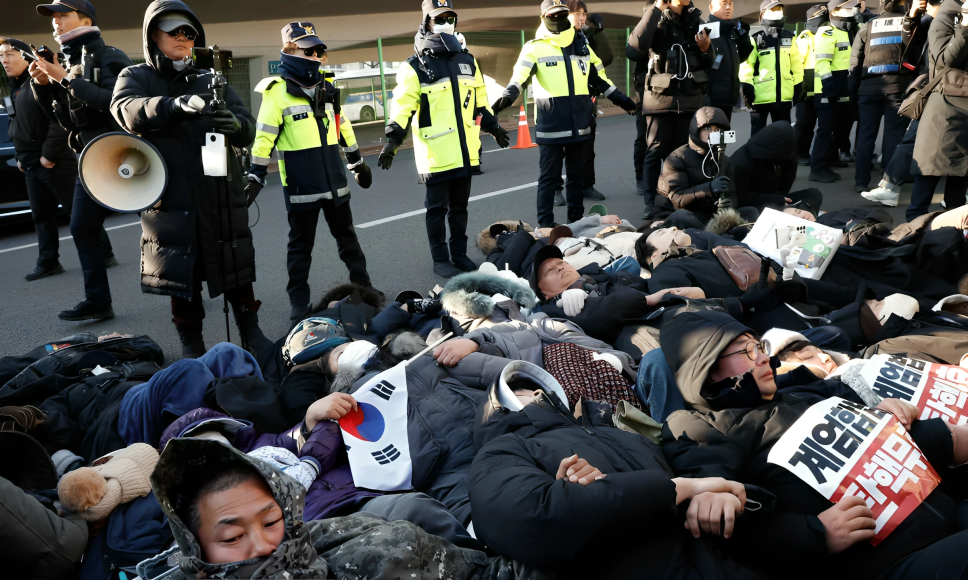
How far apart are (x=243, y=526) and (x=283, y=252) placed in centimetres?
534

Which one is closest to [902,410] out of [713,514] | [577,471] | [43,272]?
[713,514]

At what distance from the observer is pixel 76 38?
447 centimetres

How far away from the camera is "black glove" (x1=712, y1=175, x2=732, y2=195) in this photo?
5.88 m

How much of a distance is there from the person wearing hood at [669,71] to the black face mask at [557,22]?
3.28ft

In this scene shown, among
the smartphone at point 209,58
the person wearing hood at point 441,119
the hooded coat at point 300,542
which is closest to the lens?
the hooded coat at point 300,542

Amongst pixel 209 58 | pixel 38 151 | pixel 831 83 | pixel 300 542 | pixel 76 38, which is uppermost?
pixel 76 38

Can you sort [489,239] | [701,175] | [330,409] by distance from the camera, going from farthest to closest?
[701,175] < [489,239] < [330,409]

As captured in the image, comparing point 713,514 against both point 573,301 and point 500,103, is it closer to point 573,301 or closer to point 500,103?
point 573,301

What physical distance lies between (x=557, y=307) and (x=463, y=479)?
165cm

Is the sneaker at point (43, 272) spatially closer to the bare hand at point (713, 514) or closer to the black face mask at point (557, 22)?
the black face mask at point (557, 22)

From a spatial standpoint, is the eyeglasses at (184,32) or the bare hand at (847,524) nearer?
the bare hand at (847,524)

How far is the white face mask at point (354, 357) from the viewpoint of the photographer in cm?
337

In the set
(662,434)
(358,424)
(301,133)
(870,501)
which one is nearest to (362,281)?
(301,133)

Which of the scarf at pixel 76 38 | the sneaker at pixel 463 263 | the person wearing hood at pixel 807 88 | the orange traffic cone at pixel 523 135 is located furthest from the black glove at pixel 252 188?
the orange traffic cone at pixel 523 135
